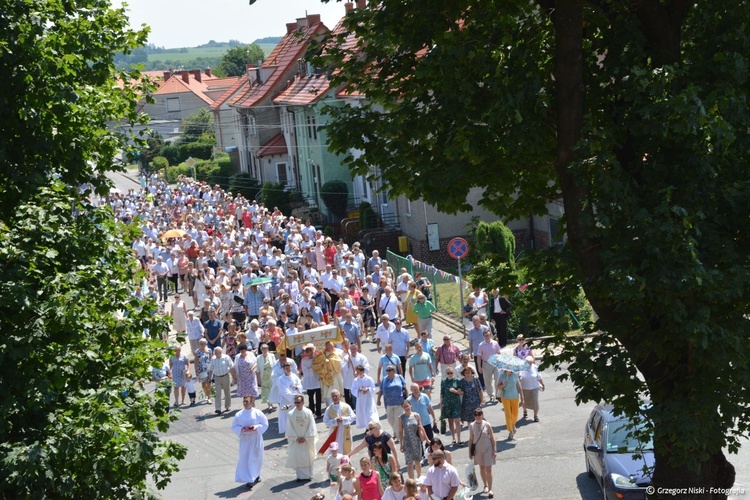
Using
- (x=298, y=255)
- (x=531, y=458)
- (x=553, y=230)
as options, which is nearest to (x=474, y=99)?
(x=531, y=458)

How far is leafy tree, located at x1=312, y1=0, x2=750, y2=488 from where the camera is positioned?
8.62 m

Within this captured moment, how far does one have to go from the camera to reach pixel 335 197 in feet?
164

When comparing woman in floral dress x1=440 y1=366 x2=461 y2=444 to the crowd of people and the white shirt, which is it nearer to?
the crowd of people

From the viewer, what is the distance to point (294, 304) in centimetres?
2619

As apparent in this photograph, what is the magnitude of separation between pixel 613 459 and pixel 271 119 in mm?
56250

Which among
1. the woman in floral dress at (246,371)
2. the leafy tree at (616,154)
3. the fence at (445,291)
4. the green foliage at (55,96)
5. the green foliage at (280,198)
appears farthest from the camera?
the green foliage at (280,198)

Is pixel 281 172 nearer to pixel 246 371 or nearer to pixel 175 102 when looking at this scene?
pixel 246 371

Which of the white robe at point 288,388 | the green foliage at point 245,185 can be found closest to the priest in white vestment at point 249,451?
the white robe at point 288,388

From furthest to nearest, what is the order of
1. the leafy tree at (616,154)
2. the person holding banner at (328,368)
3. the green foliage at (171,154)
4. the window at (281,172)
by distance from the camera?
1. the green foliage at (171,154)
2. the window at (281,172)
3. the person holding banner at (328,368)
4. the leafy tree at (616,154)

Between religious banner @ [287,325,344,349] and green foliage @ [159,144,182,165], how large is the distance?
257ft

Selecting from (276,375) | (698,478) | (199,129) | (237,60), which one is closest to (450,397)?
(276,375)

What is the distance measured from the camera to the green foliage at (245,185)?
67.9 m

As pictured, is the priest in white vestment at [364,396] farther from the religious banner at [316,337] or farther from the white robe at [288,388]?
the religious banner at [316,337]

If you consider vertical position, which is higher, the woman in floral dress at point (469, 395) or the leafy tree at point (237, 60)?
the leafy tree at point (237, 60)
